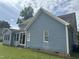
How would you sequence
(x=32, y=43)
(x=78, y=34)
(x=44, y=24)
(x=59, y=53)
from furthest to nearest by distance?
(x=78, y=34)
(x=32, y=43)
(x=44, y=24)
(x=59, y=53)

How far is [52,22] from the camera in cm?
1628

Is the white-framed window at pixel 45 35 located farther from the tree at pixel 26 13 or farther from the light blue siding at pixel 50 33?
the tree at pixel 26 13

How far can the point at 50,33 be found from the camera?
16.2 meters

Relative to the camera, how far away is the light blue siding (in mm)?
14945

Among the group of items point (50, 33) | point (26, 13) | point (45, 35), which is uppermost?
point (26, 13)

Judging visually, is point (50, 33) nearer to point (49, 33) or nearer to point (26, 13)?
point (49, 33)

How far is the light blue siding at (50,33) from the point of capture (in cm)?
1494

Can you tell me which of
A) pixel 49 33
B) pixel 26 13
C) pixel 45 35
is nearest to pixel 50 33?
pixel 49 33

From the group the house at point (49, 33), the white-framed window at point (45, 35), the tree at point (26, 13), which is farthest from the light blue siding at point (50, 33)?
the tree at point (26, 13)

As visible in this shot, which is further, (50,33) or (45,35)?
(45,35)

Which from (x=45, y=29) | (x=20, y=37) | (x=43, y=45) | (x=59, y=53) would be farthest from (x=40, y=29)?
(x=20, y=37)

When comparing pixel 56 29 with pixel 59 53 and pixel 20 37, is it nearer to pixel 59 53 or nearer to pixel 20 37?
pixel 59 53

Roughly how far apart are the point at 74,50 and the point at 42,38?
19.8ft

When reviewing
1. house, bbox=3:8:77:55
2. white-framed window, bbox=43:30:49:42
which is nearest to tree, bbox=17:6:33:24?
house, bbox=3:8:77:55
